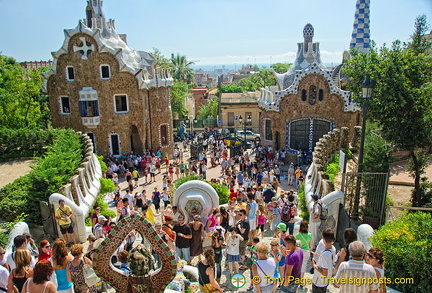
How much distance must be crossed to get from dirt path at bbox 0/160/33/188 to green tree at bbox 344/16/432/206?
14601 millimetres

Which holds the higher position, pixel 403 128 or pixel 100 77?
pixel 100 77

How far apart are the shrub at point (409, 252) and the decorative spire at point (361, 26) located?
25.6m

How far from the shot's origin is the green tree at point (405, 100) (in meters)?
10.9

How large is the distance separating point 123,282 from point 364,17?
2976 centimetres

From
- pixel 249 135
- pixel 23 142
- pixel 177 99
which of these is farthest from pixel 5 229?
pixel 177 99

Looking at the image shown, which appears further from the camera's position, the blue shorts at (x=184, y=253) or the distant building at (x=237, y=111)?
the distant building at (x=237, y=111)

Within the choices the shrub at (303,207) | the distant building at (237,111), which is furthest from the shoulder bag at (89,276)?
the distant building at (237,111)

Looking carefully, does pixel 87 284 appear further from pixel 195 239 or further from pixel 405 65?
pixel 405 65

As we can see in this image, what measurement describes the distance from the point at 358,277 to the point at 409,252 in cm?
156

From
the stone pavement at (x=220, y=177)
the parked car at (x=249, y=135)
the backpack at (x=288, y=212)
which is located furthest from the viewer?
the parked car at (x=249, y=135)

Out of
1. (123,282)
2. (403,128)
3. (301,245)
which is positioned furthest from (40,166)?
(403,128)

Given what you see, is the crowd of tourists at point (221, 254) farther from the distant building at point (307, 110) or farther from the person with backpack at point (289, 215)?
the distant building at point (307, 110)

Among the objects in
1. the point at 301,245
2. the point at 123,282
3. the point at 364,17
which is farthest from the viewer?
the point at 364,17

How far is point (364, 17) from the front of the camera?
29406 millimetres
